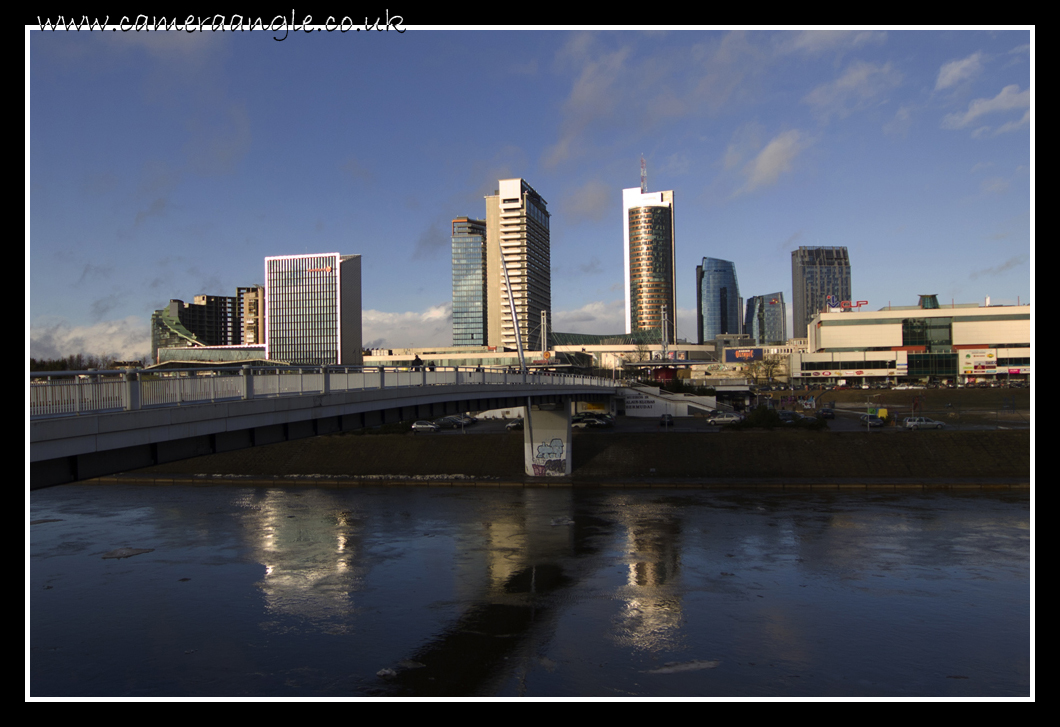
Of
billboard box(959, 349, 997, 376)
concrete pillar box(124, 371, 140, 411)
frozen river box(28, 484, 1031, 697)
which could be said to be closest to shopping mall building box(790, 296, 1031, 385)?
billboard box(959, 349, 997, 376)

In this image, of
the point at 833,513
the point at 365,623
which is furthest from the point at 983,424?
the point at 365,623

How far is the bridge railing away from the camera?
11.4m

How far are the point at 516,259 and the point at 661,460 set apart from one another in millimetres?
140009

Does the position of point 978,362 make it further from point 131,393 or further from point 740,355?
point 131,393

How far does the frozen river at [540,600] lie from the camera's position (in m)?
16.8

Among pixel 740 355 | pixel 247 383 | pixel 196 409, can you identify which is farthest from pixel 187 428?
pixel 740 355

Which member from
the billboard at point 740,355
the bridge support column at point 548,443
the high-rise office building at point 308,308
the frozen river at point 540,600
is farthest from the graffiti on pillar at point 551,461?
the high-rise office building at point 308,308

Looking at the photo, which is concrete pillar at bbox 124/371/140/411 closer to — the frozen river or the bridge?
the bridge

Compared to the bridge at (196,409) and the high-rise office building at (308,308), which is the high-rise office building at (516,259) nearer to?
the high-rise office building at (308,308)

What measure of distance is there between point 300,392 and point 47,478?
24.4ft

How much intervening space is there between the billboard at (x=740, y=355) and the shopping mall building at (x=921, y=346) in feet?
136

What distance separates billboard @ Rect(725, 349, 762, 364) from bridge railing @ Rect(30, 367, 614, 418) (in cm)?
14883

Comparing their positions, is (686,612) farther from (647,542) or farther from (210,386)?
(210,386)

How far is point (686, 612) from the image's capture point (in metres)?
21.0
